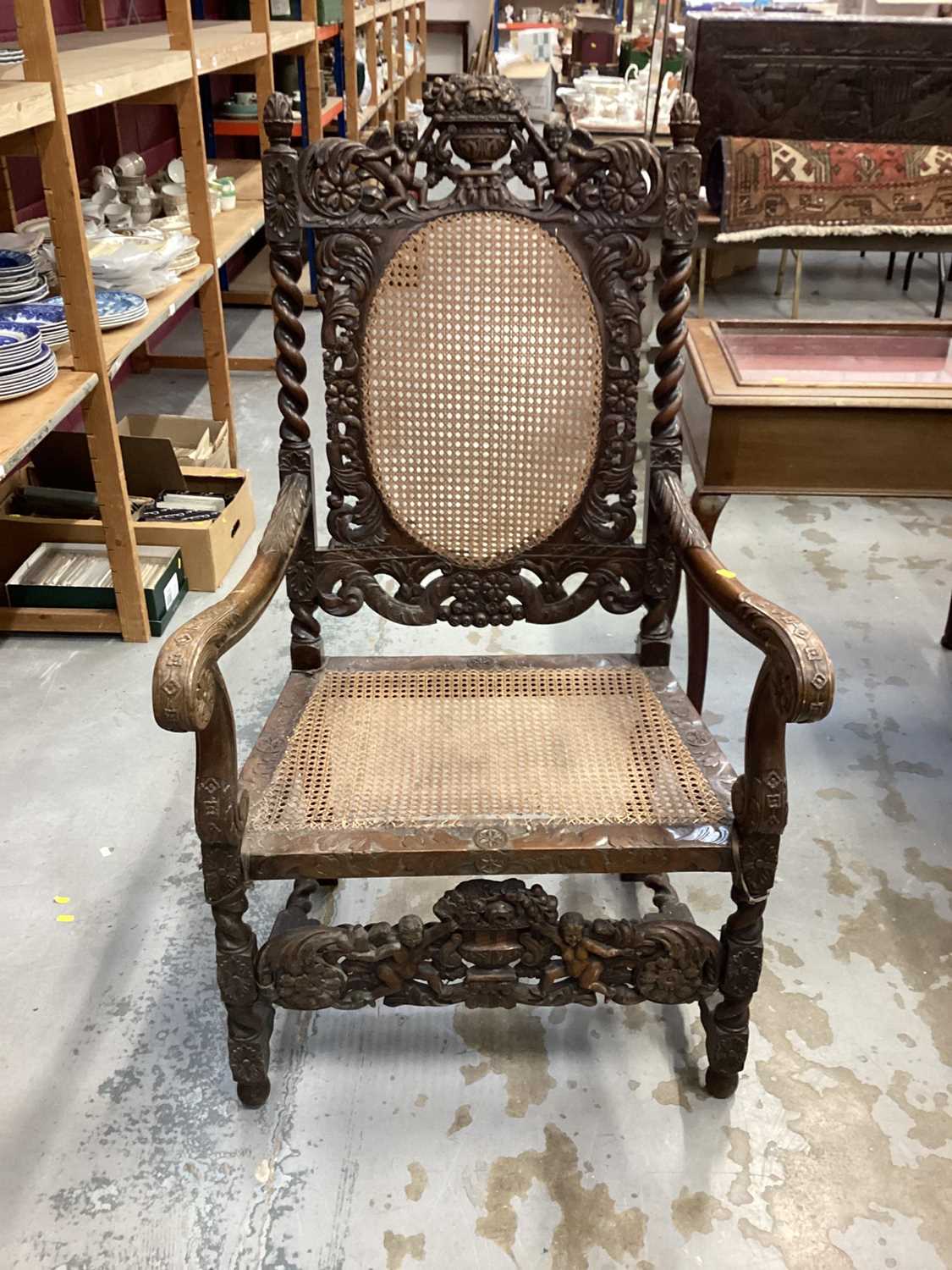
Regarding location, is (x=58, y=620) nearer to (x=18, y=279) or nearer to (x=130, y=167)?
(x=18, y=279)

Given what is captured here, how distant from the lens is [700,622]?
2.02 m

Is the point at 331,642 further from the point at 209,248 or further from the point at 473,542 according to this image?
the point at 209,248

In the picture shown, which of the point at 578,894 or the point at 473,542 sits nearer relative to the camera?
the point at 473,542

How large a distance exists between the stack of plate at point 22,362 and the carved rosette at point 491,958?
130 cm

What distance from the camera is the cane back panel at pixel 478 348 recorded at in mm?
1384

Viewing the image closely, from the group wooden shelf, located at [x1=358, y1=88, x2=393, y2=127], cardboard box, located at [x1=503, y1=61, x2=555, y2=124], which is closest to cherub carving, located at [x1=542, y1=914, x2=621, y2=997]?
wooden shelf, located at [x1=358, y1=88, x2=393, y2=127]

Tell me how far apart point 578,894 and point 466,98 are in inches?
48.0

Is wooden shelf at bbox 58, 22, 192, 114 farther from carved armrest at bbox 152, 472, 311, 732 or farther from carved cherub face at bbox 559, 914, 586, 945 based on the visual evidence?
carved cherub face at bbox 559, 914, 586, 945

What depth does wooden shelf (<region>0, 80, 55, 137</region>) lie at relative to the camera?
5.77 feet

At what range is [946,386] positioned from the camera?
1.89 meters

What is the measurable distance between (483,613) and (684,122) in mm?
718

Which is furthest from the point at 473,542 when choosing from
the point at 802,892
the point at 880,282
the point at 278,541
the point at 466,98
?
the point at 880,282

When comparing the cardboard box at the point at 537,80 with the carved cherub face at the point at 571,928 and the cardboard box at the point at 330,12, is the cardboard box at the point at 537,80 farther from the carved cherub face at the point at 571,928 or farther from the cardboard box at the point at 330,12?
the carved cherub face at the point at 571,928

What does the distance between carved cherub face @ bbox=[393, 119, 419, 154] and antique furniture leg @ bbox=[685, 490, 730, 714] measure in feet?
2.67
